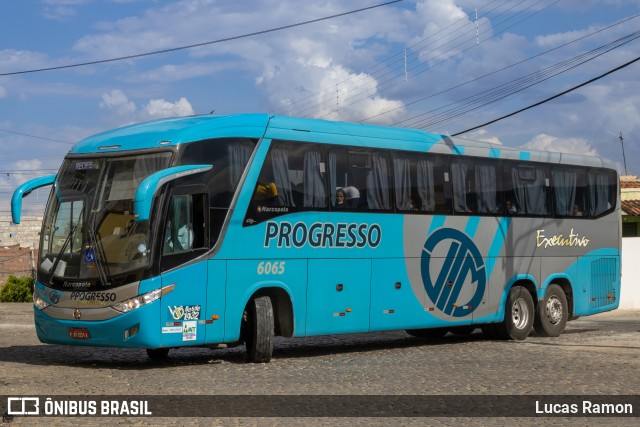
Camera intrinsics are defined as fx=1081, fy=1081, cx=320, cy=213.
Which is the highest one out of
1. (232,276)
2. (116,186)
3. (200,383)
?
(116,186)

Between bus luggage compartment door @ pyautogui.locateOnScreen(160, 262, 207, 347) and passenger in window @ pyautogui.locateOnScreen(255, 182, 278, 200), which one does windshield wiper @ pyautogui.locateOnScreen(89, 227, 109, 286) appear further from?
passenger in window @ pyautogui.locateOnScreen(255, 182, 278, 200)

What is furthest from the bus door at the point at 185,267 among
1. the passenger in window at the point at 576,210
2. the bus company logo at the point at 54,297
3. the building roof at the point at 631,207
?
the building roof at the point at 631,207

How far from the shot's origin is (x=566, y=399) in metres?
12.4

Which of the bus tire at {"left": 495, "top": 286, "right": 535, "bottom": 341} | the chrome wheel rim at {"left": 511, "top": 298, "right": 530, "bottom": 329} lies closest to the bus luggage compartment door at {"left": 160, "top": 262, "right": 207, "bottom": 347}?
the bus tire at {"left": 495, "top": 286, "right": 535, "bottom": 341}

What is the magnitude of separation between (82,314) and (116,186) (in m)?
1.93

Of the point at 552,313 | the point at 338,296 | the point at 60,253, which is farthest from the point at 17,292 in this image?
the point at 60,253

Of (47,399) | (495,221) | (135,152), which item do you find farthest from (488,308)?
(47,399)

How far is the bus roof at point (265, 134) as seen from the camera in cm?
1611

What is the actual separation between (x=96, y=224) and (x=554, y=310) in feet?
36.5

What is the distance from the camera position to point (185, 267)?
15781mm

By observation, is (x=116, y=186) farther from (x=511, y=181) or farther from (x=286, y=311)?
(x=511, y=181)

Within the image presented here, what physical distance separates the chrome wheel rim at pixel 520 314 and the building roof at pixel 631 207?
1887 centimetres

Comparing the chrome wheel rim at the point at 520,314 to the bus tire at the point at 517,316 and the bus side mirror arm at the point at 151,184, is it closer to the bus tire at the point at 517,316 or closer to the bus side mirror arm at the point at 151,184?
the bus tire at the point at 517,316

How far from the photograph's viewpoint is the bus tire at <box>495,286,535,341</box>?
21.9m
